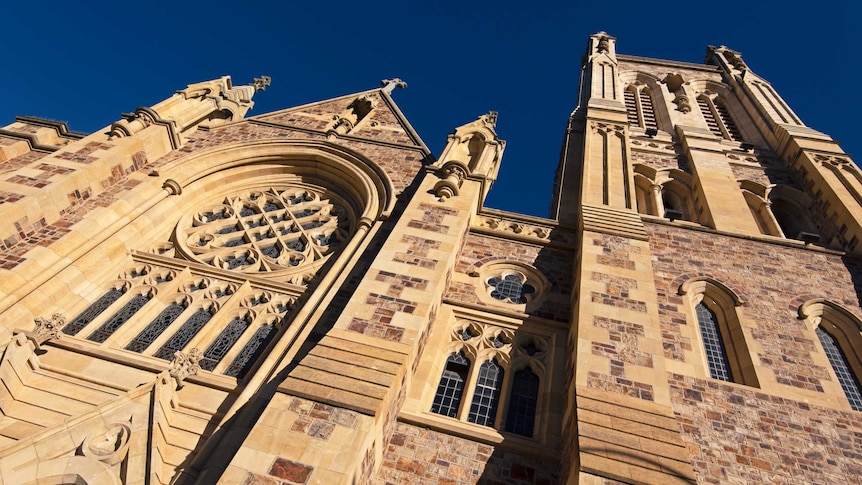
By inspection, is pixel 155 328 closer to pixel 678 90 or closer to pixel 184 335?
pixel 184 335

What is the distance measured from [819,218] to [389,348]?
12.2 m

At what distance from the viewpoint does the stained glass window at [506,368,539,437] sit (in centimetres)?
786

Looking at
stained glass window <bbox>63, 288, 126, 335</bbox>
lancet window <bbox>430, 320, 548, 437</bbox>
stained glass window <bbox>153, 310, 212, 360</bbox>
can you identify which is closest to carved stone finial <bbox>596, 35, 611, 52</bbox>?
lancet window <bbox>430, 320, 548, 437</bbox>

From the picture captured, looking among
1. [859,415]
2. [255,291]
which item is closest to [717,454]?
[859,415]

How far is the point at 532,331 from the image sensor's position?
30.5 feet

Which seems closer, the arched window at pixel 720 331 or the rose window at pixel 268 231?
the arched window at pixel 720 331

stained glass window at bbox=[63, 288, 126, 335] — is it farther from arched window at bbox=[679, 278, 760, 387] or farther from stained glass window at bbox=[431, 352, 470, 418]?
arched window at bbox=[679, 278, 760, 387]

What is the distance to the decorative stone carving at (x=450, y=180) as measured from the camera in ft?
36.8

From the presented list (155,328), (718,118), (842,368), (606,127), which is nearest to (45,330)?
(155,328)

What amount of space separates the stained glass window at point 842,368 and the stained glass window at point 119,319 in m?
11.8

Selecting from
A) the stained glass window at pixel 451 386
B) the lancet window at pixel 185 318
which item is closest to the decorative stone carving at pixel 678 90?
the stained glass window at pixel 451 386

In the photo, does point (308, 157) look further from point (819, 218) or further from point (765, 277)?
point (819, 218)

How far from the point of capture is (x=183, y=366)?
799 centimetres

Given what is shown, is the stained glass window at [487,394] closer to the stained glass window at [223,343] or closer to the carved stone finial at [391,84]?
the stained glass window at [223,343]
